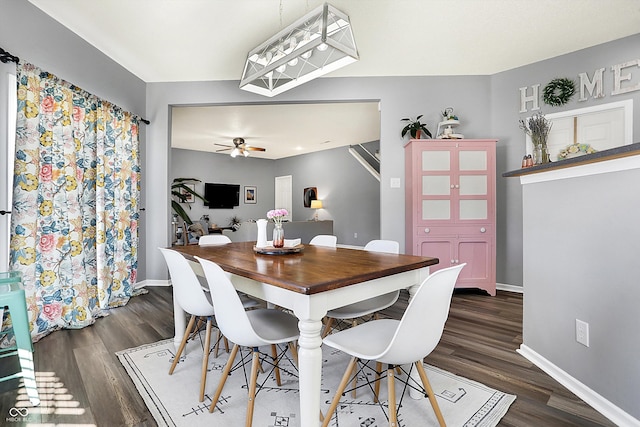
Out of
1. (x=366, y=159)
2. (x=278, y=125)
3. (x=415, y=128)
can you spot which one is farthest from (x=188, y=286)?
(x=366, y=159)

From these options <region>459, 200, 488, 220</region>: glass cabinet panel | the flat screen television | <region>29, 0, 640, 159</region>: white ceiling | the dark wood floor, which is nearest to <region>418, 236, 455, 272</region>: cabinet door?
<region>459, 200, 488, 220</region>: glass cabinet panel

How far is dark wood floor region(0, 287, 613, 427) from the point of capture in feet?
4.85

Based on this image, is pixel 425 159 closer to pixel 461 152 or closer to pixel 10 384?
pixel 461 152

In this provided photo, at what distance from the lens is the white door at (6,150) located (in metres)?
2.21

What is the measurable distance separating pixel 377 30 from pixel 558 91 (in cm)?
222

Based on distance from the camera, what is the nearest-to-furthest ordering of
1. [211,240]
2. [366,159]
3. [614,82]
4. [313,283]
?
[313,283], [211,240], [614,82], [366,159]

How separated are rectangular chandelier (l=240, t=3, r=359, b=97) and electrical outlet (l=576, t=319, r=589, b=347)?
200 centimetres

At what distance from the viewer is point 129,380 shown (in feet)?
5.92

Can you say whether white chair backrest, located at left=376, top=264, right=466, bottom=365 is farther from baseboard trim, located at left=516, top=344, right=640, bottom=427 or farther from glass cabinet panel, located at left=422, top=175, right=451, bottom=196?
glass cabinet panel, located at left=422, top=175, right=451, bottom=196

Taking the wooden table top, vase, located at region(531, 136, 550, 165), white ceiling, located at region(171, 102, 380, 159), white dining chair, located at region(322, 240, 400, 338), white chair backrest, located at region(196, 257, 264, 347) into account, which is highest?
white ceiling, located at region(171, 102, 380, 159)

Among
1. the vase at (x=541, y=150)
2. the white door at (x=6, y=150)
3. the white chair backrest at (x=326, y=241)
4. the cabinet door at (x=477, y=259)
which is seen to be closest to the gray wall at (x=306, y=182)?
the cabinet door at (x=477, y=259)

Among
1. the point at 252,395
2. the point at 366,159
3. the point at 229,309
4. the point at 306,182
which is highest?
the point at 366,159

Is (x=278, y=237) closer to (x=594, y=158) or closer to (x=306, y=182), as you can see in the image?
(x=594, y=158)

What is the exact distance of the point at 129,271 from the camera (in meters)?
3.49
